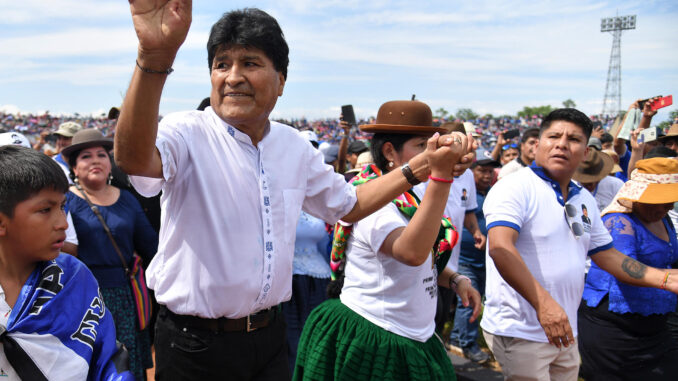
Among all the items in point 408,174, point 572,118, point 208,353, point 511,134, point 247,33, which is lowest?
point 208,353

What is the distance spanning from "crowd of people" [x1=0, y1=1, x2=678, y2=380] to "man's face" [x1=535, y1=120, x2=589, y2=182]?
0.05 ft

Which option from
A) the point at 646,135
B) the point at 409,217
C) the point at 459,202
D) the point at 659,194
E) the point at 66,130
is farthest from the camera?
the point at 66,130

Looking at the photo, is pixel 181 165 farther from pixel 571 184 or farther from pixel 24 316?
pixel 571 184

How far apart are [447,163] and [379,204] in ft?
1.20

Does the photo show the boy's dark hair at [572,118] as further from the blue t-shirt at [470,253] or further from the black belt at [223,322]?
the blue t-shirt at [470,253]

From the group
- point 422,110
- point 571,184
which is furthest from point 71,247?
point 571,184

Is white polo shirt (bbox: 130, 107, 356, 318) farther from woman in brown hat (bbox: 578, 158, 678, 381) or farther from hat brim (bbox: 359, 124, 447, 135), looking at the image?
woman in brown hat (bbox: 578, 158, 678, 381)

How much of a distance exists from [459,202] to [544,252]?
2.22m

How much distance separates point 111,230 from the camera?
12.0 feet

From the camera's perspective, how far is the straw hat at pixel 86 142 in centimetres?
380

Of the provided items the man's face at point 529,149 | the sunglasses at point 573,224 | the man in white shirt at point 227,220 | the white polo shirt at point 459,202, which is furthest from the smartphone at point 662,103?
the man in white shirt at point 227,220

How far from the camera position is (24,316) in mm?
1544

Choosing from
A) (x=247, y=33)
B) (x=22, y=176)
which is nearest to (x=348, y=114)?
(x=247, y=33)

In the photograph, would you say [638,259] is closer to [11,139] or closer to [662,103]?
[662,103]
